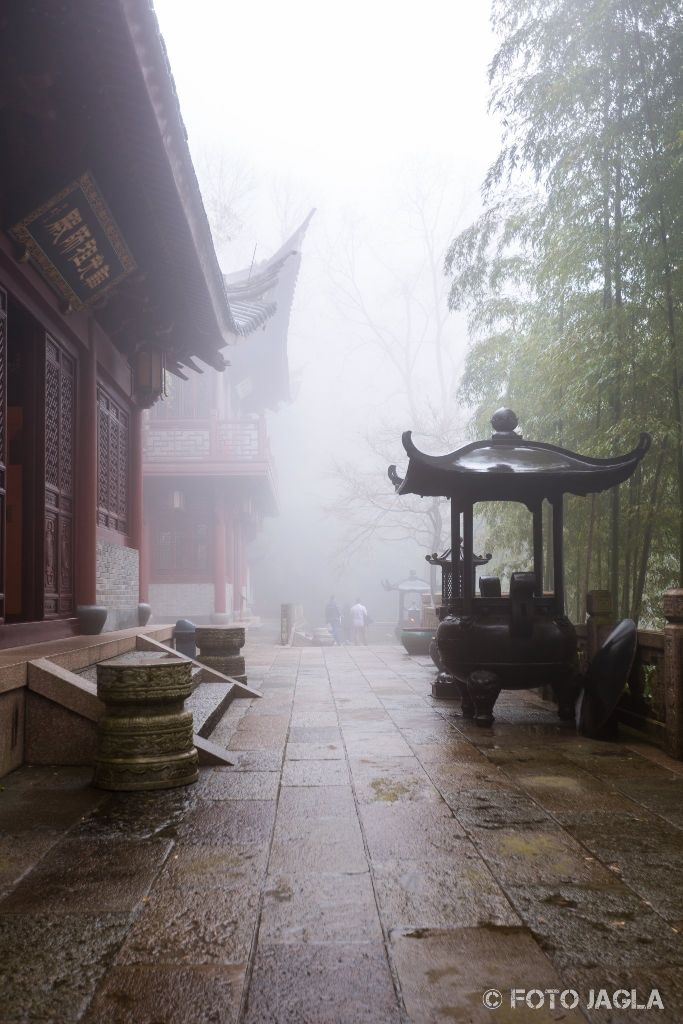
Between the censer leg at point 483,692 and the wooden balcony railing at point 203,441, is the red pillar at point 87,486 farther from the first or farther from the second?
the wooden balcony railing at point 203,441

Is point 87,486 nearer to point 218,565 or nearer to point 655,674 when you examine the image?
point 655,674

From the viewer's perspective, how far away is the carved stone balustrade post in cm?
609

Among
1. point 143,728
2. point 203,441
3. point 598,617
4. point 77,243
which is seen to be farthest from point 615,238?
point 203,441

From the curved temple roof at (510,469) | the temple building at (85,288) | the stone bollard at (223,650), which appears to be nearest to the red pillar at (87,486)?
the temple building at (85,288)

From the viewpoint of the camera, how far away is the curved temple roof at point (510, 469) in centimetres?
575

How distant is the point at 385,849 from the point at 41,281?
190 inches

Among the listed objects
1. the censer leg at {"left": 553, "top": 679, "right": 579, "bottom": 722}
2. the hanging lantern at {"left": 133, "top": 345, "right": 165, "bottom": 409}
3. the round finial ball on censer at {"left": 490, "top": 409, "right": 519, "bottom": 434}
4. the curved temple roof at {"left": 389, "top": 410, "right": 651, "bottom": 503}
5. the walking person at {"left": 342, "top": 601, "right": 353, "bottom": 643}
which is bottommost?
the walking person at {"left": 342, "top": 601, "right": 353, "bottom": 643}

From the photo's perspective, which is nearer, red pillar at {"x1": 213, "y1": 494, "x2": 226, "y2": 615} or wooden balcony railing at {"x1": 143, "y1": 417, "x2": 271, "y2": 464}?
wooden balcony railing at {"x1": 143, "y1": 417, "x2": 271, "y2": 464}

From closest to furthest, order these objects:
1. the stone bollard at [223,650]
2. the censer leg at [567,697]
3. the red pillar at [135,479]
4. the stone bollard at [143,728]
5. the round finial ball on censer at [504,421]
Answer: the stone bollard at [143,728], the censer leg at [567,697], the round finial ball on censer at [504,421], the stone bollard at [223,650], the red pillar at [135,479]

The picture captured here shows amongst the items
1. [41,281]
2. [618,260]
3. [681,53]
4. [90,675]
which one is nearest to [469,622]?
[90,675]

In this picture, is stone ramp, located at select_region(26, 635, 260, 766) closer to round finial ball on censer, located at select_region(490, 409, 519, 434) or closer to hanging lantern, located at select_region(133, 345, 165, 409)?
round finial ball on censer, located at select_region(490, 409, 519, 434)

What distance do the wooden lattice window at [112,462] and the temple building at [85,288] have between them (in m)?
0.03

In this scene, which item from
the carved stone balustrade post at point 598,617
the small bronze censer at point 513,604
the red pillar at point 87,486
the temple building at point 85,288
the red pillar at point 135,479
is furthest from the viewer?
the red pillar at point 135,479

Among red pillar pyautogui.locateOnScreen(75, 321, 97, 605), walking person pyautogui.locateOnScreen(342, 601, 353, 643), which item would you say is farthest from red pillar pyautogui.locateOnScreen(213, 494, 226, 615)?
red pillar pyautogui.locateOnScreen(75, 321, 97, 605)
